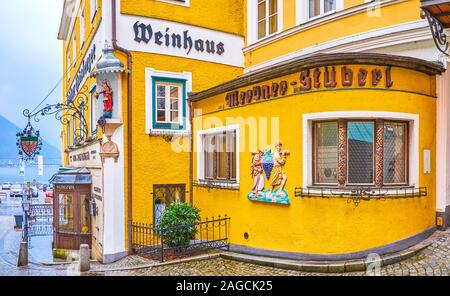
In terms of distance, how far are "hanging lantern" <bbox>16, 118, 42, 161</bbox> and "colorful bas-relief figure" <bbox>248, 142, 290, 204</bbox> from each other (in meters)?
→ 8.53

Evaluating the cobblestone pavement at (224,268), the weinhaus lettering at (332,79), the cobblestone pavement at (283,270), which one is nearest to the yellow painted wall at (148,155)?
the cobblestone pavement at (224,268)

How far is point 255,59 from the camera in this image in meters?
13.5

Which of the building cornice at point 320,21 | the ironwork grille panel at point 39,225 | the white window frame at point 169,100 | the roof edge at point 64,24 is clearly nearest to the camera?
the building cornice at point 320,21

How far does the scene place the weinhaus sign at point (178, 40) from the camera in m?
11.3

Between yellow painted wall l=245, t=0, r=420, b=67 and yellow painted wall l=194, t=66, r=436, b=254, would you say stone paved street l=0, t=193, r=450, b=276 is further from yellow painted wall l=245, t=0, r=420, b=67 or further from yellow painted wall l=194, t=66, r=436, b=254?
yellow painted wall l=245, t=0, r=420, b=67

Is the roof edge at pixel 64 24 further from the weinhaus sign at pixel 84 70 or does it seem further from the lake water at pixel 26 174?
the lake water at pixel 26 174

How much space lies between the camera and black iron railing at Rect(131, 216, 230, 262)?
9.89 metres

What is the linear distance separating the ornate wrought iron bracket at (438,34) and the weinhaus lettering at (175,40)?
21.3ft

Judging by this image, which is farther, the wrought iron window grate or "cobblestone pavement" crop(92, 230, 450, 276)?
the wrought iron window grate

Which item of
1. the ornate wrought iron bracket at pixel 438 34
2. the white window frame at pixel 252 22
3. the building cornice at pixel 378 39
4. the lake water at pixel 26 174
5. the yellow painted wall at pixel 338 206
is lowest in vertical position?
the lake water at pixel 26 174

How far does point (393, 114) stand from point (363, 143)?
0.81 m

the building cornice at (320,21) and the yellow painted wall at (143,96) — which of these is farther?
the yellow painted wall at (143,96)

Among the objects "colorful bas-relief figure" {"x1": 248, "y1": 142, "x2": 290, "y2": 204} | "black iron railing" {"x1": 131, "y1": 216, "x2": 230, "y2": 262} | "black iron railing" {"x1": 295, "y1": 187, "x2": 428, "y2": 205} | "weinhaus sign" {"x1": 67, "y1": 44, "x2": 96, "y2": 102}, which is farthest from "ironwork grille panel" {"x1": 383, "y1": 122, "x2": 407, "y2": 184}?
"weinhaus sign" {"x1": 67, "y1": 44, "x2": 96, "y2": 102}

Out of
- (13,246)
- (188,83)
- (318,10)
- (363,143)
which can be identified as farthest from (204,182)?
(13,246)
